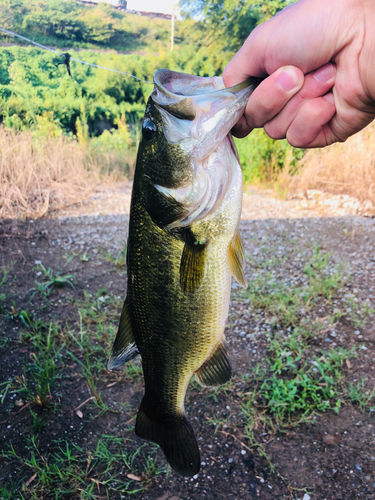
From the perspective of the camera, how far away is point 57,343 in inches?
118

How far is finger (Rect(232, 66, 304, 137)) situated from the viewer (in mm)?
1282

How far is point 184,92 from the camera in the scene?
1.20 m

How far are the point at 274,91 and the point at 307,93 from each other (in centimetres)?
26

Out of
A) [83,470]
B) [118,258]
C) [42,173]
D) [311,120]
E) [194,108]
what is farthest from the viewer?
[42,173]

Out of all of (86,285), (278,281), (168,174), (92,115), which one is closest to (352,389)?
(278,281)

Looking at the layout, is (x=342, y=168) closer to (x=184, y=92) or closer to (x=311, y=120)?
(x=311, y=120)

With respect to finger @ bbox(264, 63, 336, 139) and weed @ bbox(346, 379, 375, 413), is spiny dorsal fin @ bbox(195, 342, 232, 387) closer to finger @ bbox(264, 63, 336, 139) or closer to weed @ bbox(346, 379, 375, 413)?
finger @ bbox(264, 63, 336, 139)

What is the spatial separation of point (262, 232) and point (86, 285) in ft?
7.57

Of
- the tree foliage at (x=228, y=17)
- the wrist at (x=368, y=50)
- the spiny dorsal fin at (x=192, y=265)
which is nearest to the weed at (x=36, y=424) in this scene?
the spiny dorsal fin at (x=192, y=265)

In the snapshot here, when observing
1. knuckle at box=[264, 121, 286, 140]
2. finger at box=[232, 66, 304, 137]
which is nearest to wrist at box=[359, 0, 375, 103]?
finger at box=[232, 66, 304, 137]

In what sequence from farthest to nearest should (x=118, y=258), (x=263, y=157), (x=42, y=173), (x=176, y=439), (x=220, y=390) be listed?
(x=263, y=157) → (x=42, y=173) → (x=118, y=258) → (x=220, y=390) → (x=176, y=439)

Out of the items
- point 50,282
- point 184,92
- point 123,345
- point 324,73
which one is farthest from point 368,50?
point 50,282

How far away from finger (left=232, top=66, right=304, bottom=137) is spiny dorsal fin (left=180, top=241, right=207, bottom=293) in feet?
1.80

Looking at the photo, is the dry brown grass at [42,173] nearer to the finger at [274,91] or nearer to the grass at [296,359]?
the grass at [296,359]
